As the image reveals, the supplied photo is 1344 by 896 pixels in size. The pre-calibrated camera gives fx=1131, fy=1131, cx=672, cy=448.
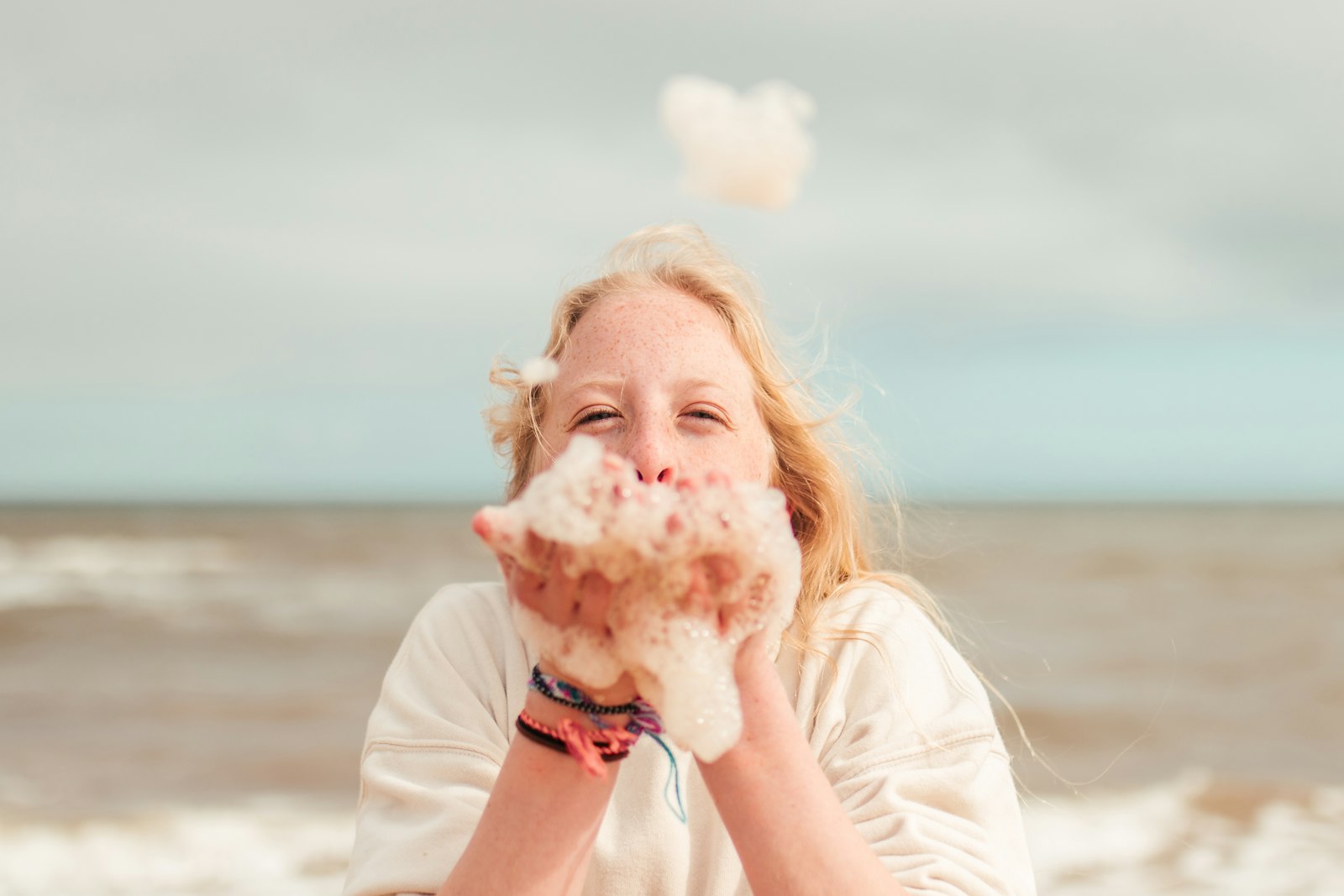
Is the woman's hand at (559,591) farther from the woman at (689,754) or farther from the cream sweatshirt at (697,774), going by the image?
the cream sweatshirt at (697,774)

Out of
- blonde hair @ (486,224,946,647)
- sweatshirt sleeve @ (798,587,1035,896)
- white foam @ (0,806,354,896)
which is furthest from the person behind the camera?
white foam @ (0,806,354,896)

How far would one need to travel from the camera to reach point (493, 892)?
1.65 meters

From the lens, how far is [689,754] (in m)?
2.24

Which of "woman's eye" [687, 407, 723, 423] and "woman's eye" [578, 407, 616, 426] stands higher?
"woman's eye" [687, 407, 723, 423]

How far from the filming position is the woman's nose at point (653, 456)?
202 cm

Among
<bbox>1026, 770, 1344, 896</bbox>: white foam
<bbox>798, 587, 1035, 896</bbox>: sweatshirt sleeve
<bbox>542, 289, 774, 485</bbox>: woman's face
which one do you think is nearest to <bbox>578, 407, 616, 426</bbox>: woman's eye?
<bbox>542, 289, 774, 485</bbox>: woman's face

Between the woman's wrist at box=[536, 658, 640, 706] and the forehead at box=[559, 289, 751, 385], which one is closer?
the woman's wrist at box=[536, 658, 640, 706]

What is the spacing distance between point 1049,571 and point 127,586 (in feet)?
46.4

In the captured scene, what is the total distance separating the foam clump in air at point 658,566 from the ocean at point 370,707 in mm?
1379

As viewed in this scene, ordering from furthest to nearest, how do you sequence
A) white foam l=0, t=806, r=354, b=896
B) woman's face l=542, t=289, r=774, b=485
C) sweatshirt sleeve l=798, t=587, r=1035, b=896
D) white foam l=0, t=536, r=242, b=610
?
white foam l=0, t=536, r=242, b=610 < white foam l=0, t=806, r=354, b=896 < woman's face l=542, t=289, r=774, b=485 < sweatshirt sleeve l=798, t=587, r=1035, b=896

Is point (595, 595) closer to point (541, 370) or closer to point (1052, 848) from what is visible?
point (541, 370)

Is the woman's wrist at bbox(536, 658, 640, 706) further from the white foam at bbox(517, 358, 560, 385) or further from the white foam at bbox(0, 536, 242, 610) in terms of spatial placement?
the white foam at bbox(0, 536, 242, 610)

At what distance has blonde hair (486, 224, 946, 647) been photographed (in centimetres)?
251

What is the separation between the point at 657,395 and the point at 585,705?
751 millimetres
